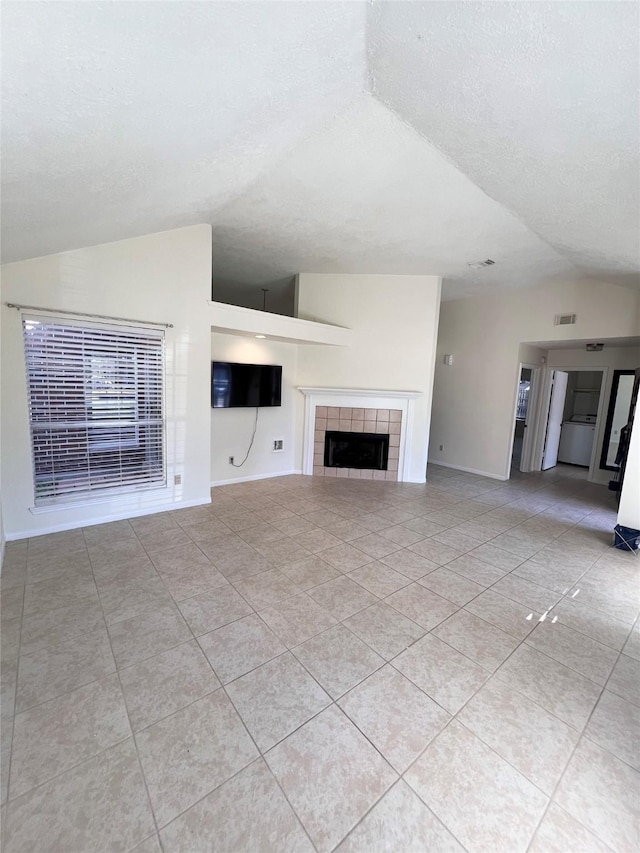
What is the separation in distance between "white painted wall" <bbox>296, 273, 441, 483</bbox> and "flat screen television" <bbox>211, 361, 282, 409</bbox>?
2.18 feet

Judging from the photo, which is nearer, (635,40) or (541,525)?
(635,40)

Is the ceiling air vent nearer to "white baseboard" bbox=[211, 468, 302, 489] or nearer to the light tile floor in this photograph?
the light tile floor

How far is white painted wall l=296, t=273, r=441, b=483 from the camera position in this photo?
4758 millimetres

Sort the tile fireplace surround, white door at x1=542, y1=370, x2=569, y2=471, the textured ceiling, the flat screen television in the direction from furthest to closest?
white door at x1=542, y1=370, x2=569, y2=471 → the tile fireplace surround → the flat screen television → the textured ceiling

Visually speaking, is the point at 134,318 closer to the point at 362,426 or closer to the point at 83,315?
the point at 83,315

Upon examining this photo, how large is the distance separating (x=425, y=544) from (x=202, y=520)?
2.14 m

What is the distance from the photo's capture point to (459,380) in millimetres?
5938

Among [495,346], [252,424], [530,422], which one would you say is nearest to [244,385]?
[252,424]

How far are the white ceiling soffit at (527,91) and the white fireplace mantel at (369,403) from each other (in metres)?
2.73

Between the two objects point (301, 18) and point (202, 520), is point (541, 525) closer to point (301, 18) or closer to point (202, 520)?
point (202, 520)

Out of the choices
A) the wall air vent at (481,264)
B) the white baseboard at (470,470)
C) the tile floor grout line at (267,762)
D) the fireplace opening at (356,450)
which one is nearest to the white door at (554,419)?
the white baseboard at (470,470)

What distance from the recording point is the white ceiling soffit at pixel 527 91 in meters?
1.23

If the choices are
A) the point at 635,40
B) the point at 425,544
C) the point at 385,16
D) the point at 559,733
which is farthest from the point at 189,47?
the point at 425,544

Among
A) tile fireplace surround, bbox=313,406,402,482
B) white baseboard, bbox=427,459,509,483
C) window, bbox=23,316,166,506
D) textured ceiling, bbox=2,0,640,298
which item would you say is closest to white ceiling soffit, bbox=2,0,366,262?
textured ceiling, bbox=2,0,640,298
